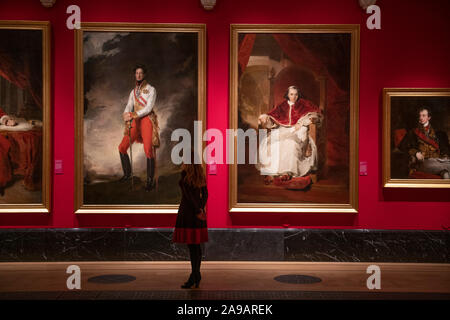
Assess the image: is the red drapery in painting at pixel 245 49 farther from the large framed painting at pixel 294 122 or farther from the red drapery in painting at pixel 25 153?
the red drapery in painting at pixel 25 153

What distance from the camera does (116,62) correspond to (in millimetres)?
7945

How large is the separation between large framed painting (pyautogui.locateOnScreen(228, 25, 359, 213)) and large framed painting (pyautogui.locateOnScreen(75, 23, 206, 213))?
83 centimetres

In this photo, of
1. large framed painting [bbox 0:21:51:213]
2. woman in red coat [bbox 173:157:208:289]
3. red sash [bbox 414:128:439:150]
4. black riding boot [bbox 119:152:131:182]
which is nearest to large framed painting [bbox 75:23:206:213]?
black riding boot [bbox 119:152:131:182]

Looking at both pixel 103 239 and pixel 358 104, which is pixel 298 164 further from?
pixel 103 239

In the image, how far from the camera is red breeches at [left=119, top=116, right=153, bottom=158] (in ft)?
26.1

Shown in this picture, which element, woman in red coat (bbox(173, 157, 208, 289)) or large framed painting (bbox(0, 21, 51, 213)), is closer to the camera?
woman in red coat (bbox(173, 157, 208, 289))

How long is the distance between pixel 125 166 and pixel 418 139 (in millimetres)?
5018

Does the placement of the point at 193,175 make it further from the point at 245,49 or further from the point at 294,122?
the point at 245,49

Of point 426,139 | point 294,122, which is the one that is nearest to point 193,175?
point 294,122

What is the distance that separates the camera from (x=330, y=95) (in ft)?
26.1

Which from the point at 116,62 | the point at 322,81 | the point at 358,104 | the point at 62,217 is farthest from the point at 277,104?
the point at 62,217

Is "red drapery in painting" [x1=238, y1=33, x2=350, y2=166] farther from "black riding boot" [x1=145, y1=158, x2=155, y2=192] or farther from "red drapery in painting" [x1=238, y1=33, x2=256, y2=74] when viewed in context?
"black riding boot" [x1=145, y1=158, x2=155, y2=192]

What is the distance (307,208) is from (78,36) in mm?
4854

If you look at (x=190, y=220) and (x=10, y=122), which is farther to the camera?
(x=10, y=122)
